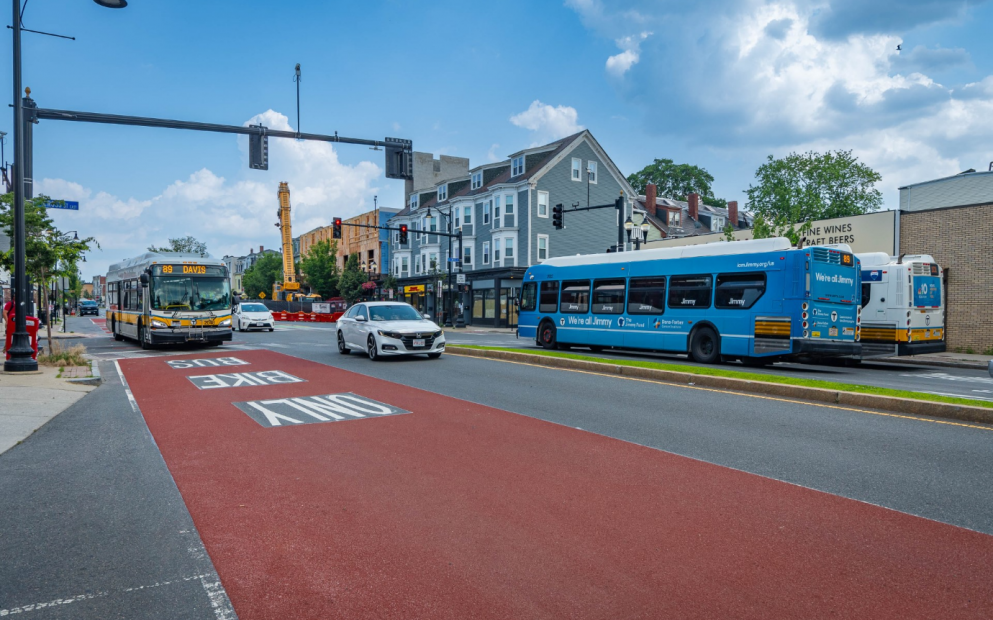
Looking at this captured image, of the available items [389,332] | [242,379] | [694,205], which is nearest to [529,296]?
[389,332]

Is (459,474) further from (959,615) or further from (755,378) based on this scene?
(755,378)

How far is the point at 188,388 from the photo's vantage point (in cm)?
1187

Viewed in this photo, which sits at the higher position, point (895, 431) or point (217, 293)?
point (217, 293)

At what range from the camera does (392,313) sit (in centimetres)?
1777

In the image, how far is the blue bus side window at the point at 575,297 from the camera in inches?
816

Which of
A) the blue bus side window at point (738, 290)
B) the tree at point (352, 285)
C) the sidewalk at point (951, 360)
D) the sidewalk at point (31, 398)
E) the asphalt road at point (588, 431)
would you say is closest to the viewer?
the asphalt road at point (588, 431)

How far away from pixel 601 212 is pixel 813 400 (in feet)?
128

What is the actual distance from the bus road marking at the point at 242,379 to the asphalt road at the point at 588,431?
149 centimetres

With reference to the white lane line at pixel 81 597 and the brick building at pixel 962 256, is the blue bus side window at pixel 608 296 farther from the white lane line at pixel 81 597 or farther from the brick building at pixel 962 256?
the white lane line at pixel 81 597

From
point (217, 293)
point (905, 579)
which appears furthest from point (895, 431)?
point (217, 293)

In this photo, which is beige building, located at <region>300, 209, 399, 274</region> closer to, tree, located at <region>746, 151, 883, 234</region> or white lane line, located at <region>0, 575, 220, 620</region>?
tree, located at <region>746, 151, 883, 234</region>

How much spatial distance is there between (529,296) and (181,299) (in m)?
11.6

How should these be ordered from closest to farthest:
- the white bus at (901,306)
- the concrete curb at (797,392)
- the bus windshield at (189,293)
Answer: the concrete curb at (797,392), the white bus at (901,306), the bus windshield at (189,293)

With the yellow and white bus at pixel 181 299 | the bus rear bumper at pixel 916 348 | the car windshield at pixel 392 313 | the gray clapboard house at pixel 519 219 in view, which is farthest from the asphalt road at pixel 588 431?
the gray clapboard house at pixel 519 219
